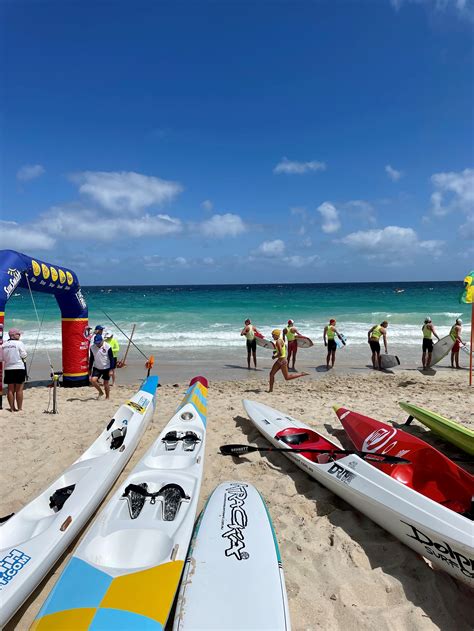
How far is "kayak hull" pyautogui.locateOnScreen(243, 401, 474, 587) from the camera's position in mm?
2896

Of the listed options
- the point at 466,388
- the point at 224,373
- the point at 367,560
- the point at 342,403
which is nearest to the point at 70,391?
the point at 224,373

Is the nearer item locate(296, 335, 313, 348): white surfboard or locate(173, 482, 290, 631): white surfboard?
locate(173, 482, 290, 631): white surfboard

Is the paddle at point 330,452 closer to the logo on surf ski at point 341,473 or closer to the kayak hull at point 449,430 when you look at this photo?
the logo on surf ski at point 341,473

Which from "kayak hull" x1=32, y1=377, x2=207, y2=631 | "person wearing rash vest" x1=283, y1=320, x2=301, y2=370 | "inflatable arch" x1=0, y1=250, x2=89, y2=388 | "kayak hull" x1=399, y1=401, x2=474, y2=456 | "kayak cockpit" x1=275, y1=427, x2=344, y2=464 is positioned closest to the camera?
"kayak hull" x1=32, y1=377, x2=207, y2=631

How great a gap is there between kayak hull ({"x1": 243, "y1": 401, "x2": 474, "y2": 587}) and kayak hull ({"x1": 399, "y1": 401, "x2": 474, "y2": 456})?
1874 mm

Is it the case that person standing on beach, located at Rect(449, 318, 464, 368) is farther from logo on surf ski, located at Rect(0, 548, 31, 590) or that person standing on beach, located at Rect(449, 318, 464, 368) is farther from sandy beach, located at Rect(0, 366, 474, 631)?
logo on surf ski, located at Rect(0, 548, 31, 590)

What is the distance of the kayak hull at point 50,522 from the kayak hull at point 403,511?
226 cm

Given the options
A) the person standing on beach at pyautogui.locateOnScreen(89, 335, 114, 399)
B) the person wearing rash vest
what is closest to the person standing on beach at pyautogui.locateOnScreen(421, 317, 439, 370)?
the person wearing rash vest

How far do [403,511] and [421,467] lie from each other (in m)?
1.32

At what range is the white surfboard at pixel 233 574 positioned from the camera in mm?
2425

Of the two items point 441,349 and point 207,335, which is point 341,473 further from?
point 207,335

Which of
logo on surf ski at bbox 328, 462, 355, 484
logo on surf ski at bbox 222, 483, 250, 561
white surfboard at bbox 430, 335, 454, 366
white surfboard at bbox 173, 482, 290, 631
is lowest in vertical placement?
white surfboard at bbox 173, 482, 290, 631

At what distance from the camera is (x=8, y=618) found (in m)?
2.58

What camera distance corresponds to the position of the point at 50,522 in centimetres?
343
